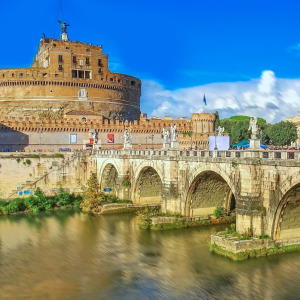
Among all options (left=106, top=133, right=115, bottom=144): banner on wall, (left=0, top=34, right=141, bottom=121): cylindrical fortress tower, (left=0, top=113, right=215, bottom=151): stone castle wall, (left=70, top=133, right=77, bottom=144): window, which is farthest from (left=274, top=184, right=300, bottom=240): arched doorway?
(left=0, top=34, right=141, bottom=121): cylindrical fortress tower

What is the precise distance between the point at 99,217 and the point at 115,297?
20.3 meters

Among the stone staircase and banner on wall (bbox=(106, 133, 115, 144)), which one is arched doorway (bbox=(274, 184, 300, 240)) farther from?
banner on wall (bbox=(106, 133, 115, 144))

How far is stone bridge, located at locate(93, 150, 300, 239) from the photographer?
78.9 feet

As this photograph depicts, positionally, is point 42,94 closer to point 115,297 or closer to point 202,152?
point 202,152

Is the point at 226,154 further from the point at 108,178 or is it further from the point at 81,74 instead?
the point at 81,74

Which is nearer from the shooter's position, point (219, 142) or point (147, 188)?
point (219, 142)

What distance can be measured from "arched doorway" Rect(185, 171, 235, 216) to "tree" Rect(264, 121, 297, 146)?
142ft

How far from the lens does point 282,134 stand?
7581cm

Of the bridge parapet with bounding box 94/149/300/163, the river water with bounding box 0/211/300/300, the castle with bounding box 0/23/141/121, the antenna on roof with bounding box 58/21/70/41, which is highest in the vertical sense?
the antenna on roof with bounding box 58/21/70/41

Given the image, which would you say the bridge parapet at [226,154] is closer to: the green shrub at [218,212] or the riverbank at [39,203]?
the green shrub at [218,212]

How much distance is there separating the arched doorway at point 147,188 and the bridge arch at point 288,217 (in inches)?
748

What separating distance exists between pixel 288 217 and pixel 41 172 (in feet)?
112

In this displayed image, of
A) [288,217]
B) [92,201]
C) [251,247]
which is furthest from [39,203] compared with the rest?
[288,217]

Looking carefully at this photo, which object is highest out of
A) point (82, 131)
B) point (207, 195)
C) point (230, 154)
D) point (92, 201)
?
point (82, 131)
